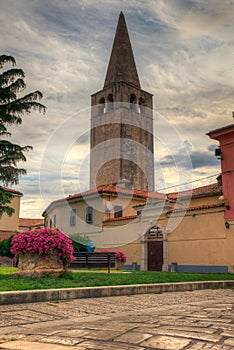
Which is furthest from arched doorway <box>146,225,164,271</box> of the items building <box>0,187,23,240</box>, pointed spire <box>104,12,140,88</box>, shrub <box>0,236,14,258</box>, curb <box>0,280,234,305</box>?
pointed spire <box>104,12,140,88</box>

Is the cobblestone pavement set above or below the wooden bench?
below

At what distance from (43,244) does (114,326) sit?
6109mm

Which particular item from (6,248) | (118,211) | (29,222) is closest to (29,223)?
(29,222)

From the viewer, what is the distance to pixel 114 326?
4.58m

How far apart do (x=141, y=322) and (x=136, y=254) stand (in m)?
21.6

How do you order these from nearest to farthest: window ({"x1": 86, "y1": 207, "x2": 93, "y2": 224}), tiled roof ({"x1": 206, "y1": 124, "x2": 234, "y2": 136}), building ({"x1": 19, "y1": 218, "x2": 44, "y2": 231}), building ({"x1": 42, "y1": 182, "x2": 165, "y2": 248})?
1. tiled roof ({"x1": 206, "y1": 124, "x2": 234, "y2": 136})
2. building ({"x1": 42, "y1": 182, "x2": 165, "y2": 248})
3. window ({"x1": 86, "y1": 207, "x2": 93, "y2": 224})
4. building ({"x1": 19, "y1": 218, "x2": 44, "y2": 231})

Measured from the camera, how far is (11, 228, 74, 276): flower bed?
406 inches

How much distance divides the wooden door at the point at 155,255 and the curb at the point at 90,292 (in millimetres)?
13373

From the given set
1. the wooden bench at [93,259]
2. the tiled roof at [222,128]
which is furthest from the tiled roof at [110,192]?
the wooden bench at [93,259]

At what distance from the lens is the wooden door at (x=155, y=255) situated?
2448 centimetres

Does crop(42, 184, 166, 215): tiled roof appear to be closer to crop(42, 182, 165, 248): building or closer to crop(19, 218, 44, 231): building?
crop(42, 182, 165, 248): building

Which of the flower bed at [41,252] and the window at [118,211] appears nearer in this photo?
the flower bed at [41,252]

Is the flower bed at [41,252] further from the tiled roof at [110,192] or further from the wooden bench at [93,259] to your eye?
the tiled roof at [110,192]

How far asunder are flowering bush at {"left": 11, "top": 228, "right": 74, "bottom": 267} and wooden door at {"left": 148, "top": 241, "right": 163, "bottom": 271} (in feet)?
48.1
